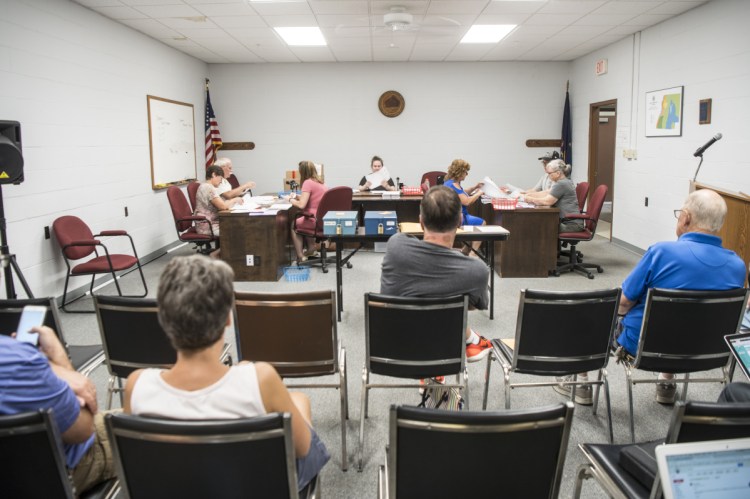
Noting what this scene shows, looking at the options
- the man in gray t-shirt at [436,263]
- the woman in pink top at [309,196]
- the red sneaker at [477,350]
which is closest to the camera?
the man in gray t-shirt at [436,263]

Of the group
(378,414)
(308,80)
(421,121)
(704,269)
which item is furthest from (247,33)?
(704,269)

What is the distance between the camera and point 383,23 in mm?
6316

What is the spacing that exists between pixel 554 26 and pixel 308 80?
14.3ft

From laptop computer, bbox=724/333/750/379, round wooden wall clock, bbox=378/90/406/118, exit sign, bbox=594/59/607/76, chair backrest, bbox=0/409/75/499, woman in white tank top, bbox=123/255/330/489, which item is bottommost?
chair backrest, bbox=0/409/75/499

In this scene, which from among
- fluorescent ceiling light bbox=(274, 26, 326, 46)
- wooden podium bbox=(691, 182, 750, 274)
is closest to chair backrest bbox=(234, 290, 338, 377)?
wooden podium bbox=(691, 182, 750, 274)

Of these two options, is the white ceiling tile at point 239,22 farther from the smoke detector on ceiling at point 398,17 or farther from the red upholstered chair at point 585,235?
the red upholstered chair at point 585,235

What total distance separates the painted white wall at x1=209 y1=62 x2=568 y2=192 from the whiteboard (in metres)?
1.24

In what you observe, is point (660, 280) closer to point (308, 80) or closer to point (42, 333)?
point (42, 333)

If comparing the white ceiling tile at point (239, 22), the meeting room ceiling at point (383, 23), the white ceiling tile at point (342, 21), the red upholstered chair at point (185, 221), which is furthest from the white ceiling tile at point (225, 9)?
the red upholstered chair at point (185, 221)

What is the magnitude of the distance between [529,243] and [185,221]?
391cm

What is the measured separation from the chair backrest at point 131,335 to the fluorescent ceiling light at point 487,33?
562cm

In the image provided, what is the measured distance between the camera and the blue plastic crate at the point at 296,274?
5.91 m

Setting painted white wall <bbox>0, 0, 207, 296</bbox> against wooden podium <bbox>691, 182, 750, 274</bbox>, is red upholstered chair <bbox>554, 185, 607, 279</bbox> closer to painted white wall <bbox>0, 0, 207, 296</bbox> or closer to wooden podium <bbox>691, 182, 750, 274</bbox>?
wooden podium <bbox>691, 182, 750, 274</bbox>

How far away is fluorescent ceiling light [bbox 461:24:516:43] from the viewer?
258 inches
